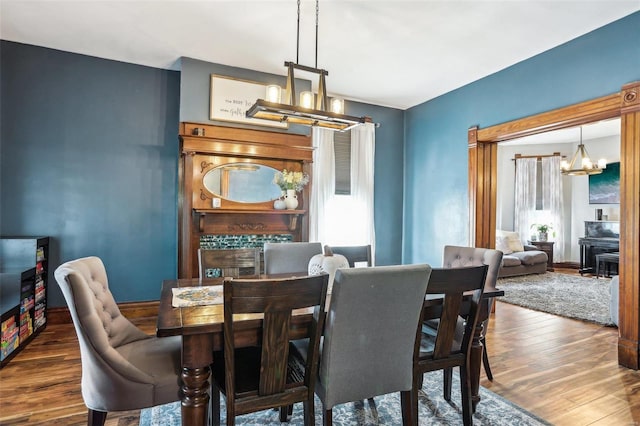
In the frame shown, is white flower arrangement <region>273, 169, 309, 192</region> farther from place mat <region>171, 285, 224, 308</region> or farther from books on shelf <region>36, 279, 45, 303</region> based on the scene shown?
books on shelf <region>36, 279, 45, 303</region>

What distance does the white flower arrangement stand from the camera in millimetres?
4020

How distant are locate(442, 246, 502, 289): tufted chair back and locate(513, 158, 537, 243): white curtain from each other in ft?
21.7

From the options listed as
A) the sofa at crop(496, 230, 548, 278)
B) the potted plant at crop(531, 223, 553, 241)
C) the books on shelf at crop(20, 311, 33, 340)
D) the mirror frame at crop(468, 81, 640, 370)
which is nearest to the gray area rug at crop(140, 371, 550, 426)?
the mirror frame at crop(468, 81, 640, 370)

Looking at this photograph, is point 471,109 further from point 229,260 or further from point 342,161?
point 229,260

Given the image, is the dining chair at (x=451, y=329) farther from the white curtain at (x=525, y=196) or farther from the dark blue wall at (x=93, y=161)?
the white curtain at (x=525, y=196)

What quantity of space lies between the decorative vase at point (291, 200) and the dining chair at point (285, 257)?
1.17m

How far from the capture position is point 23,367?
269 cm

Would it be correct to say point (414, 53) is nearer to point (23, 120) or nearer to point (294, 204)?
point (294, 204)

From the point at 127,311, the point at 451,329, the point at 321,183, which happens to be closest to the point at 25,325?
the point at 127,311

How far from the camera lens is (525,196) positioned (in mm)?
8445

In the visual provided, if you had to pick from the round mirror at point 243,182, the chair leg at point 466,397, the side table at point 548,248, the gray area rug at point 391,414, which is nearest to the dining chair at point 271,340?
the gray area rug at point 391,414

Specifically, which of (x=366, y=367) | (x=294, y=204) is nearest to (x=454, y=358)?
(x=366, y=367)

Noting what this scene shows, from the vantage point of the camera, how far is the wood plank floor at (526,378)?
2.12 metres

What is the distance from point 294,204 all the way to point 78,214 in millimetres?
2284
